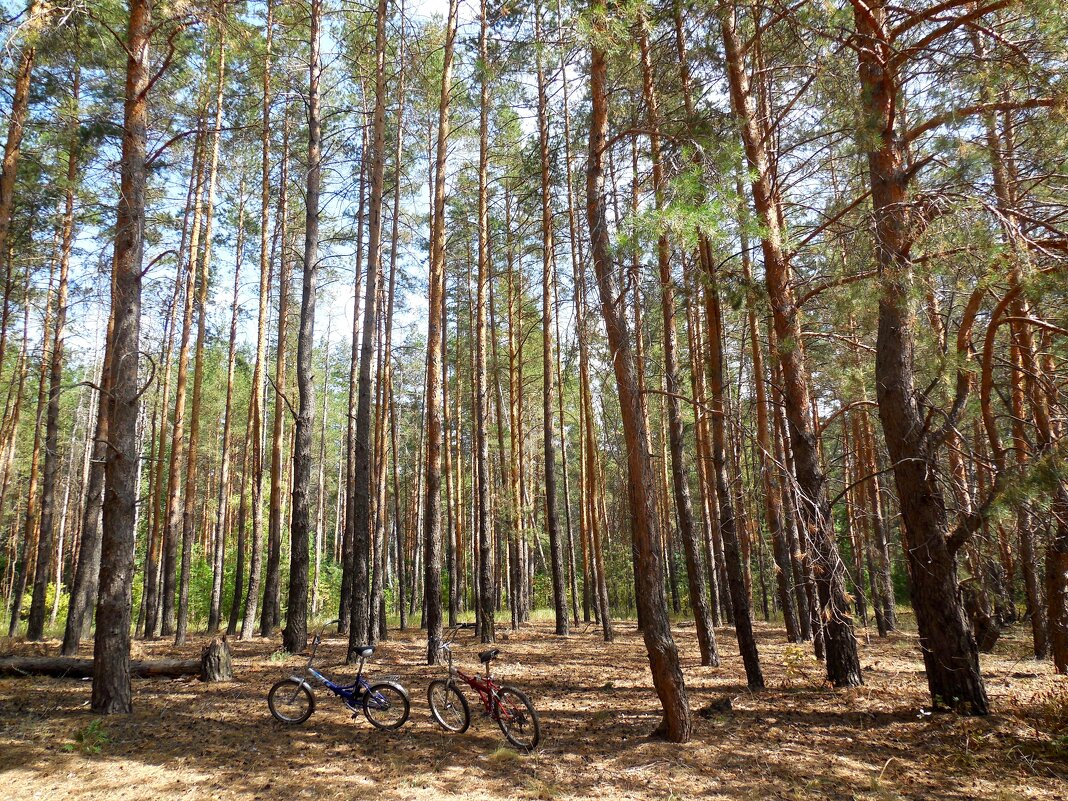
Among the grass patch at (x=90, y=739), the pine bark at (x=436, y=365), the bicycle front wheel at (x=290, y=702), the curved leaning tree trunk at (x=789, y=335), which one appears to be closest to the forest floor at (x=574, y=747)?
the grass patch at (x=90, y=739)

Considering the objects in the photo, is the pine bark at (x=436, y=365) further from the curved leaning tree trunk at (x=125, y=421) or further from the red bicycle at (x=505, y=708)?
the curved leaning tree trunk at (x=125, y=421)

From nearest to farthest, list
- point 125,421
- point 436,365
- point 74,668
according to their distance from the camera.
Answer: point 125,421 < point 74,668 < point 436,365

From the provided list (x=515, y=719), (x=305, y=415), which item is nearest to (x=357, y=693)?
(x=515, y=719)

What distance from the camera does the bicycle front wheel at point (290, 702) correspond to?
6.25m

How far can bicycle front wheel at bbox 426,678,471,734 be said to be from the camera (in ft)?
19.8

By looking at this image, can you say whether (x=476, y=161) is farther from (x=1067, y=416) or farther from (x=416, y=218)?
(x=1067, y=416)

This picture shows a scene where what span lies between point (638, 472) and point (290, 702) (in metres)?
4.51

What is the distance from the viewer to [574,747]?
566cm

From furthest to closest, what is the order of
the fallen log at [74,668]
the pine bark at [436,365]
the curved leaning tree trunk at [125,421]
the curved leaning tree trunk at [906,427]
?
1. the pine bark at [436,365]
2. the fallen log at [74,668]
3. the curved leaning tree trunk at [125,421]
4. the curved leaning tree trunk at [906,427]

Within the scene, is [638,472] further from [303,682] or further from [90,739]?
[90,739]

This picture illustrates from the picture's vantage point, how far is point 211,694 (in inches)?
293

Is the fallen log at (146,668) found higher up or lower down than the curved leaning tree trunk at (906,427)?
lower down

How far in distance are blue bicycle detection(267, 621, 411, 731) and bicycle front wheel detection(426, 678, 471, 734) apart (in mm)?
269

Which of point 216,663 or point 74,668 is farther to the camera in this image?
point 216,663
